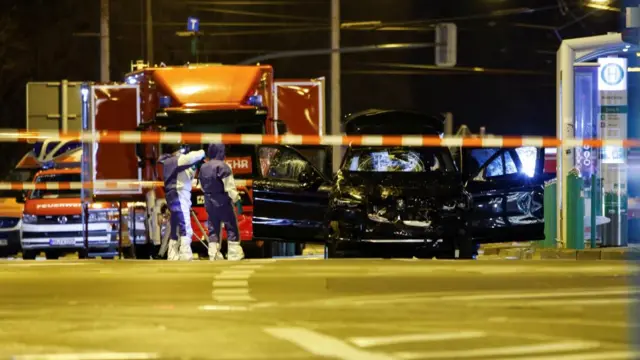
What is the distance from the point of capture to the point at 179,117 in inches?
722

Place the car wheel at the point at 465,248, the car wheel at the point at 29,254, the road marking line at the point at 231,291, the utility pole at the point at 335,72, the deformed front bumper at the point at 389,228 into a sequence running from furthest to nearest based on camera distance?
the utility pole at the point at 335,72
the car wheel at the point at 29,254
the car wheel at the point at 465,248
the deformed front bumper at the point at 389,228
the road marking line at the point at 231,291

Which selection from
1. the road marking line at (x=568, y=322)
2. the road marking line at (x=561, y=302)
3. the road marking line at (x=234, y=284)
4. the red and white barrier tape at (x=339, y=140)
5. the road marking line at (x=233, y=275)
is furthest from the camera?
the red and white barrier tape at (x=339, y=140)

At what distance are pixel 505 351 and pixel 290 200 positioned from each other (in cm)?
889

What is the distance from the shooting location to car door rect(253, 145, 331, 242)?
15938 mm

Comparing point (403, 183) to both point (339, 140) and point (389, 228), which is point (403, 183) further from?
point (339, 140)

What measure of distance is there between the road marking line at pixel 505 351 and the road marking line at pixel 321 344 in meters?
0.20

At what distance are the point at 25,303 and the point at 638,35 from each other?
9.09m

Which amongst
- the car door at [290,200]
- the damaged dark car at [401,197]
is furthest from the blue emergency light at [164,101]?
the car door at [290,200]

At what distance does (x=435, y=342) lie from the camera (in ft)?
25.1

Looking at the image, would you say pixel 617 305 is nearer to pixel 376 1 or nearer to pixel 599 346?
pixel 599 346

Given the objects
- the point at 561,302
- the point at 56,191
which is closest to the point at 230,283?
the point at 561,302

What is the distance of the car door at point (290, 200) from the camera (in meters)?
15.9

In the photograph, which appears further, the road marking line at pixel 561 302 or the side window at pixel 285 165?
the side window at pixel 285 165

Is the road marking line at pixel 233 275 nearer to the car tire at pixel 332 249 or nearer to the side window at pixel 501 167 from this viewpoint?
the car tire at pixel 332 249
